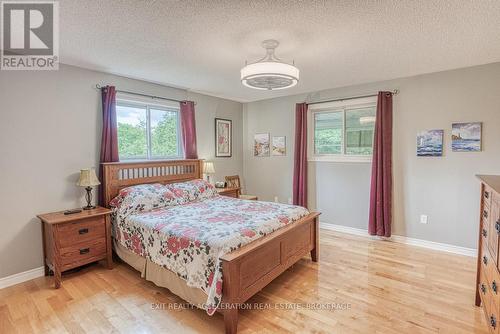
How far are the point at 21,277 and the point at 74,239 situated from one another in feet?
2.30

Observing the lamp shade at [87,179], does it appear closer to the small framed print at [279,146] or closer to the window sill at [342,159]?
the small framed print at [279,146]

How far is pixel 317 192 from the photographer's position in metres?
4.67

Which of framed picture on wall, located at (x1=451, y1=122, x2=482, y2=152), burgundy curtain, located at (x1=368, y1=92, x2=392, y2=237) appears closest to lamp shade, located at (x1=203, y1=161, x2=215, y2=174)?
burgundy curtain, located at (x1=368, y1=92, x2=392, y2=237)

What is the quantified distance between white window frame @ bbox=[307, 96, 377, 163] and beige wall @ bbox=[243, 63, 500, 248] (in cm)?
11

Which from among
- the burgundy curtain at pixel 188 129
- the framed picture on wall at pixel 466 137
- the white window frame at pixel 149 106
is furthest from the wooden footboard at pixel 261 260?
the white window frame at pixel 149 106

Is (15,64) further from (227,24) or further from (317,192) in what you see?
(317,192)

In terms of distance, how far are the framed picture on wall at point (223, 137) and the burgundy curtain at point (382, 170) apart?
8.80 feet

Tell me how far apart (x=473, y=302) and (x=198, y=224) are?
8.54 feet

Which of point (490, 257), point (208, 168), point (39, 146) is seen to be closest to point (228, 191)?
point (208, 168)

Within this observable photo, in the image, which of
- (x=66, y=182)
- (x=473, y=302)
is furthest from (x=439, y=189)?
(x=66, y=182)

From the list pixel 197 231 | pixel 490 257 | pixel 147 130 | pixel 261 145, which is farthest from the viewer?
pixel 261 145

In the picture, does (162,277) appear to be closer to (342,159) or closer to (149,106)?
(149,106)

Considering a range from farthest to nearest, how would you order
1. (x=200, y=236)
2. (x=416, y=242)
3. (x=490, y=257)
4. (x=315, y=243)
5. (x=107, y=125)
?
(x=416, y=242)
(x=107, y=125)
(x=315, y=243)
(x=200, y=236)
(x=490, y=257)

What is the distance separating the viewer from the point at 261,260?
2.34 metres
